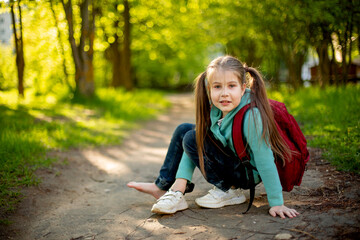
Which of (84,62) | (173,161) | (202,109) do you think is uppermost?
(84,62)

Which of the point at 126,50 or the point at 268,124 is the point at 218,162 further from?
the point at 126,50

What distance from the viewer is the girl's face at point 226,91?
227cm

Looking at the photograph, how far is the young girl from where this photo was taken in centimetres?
217

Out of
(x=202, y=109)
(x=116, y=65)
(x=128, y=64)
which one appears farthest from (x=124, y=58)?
(x=202, y=109)

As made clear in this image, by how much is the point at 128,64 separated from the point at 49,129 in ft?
24.4

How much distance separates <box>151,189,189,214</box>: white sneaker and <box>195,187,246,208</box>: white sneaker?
0.50 feet

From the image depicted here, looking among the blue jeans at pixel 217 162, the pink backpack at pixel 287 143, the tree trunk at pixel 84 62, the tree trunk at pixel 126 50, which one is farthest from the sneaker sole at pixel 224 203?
the tree trunk at pixel 126 50

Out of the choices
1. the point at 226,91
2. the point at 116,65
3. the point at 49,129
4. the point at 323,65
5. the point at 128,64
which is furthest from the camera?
the point at 116,65

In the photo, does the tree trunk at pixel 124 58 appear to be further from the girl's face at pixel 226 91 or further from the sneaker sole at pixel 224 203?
the sneaker sole at pixel 224 203

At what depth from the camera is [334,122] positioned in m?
4.23

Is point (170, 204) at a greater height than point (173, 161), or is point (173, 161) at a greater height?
point (173, 161)

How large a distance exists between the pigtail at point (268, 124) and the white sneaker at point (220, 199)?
519 millimetres

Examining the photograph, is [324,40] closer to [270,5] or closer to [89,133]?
[270,5]

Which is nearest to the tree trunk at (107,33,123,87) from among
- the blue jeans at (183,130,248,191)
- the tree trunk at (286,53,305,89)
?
the tree trunk at (286,53,305,89)
